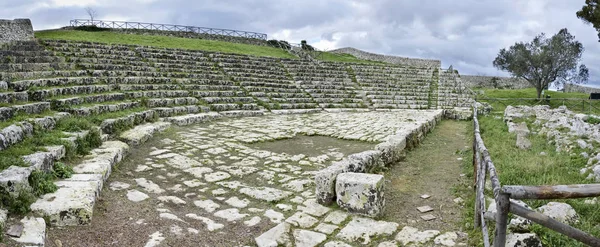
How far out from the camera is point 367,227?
4.50 m

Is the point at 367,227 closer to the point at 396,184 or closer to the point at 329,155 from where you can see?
the point at 396,184

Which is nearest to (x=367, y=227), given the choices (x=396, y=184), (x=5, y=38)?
(x=396, y=184)

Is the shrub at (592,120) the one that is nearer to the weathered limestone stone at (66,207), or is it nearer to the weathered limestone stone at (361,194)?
the weathered limestone stone at (361,194)

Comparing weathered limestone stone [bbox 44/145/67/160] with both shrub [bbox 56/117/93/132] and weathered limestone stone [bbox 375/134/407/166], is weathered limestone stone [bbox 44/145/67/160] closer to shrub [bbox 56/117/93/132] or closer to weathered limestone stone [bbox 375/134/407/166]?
shrub [bbox 56/117/93/132]

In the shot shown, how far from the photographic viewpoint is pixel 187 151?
807 cm

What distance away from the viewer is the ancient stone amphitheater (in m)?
4.39

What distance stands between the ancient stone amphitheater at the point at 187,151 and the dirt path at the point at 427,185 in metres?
0.30

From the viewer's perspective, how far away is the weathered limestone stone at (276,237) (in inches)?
161

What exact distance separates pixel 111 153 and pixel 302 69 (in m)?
17.6

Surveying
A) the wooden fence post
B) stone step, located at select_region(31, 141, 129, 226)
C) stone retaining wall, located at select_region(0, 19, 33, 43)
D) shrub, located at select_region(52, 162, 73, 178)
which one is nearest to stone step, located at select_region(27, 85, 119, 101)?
stone step, located at select_region(31, 141, 129, 226)

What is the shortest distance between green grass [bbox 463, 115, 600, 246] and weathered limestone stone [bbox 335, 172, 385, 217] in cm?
102

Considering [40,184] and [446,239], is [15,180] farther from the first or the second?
[446,239]

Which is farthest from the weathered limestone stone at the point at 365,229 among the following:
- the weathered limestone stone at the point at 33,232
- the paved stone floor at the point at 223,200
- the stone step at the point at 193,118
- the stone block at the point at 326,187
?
the stone step at the point at 193,118

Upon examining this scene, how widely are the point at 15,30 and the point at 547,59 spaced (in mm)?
36471
